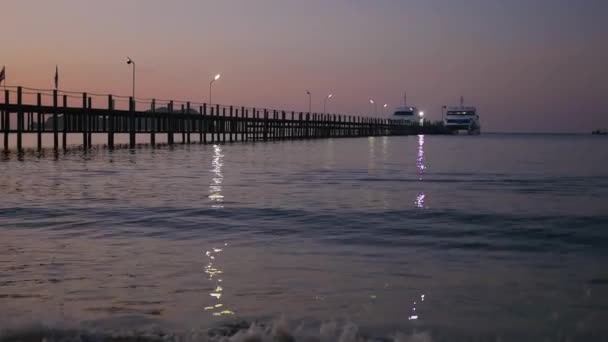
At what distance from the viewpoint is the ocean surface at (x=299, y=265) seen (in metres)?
4.23

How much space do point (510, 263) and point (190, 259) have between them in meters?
2.67

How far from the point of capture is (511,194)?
1328 centimetres

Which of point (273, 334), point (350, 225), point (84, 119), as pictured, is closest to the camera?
point (273, 334)

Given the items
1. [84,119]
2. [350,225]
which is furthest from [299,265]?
[84,119]

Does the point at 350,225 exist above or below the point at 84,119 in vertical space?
below

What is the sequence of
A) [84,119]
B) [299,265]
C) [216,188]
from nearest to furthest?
[299,265], [216,188], [84,119]

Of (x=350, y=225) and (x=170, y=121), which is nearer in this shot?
(x=350, y=225)

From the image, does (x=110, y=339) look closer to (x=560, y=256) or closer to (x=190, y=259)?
(x=190, y=259)

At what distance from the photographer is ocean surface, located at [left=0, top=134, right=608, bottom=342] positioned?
13.9ft

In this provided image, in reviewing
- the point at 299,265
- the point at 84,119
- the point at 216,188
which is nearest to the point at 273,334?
the point at 299,265

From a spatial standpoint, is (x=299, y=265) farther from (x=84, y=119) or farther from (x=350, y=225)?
(x=84, y=119)

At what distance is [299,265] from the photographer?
20.0 ft

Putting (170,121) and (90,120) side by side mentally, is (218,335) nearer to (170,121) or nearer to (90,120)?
(90,120)

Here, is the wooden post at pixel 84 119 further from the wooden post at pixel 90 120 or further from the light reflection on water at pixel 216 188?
the light reflection on water at pixel 216 188
